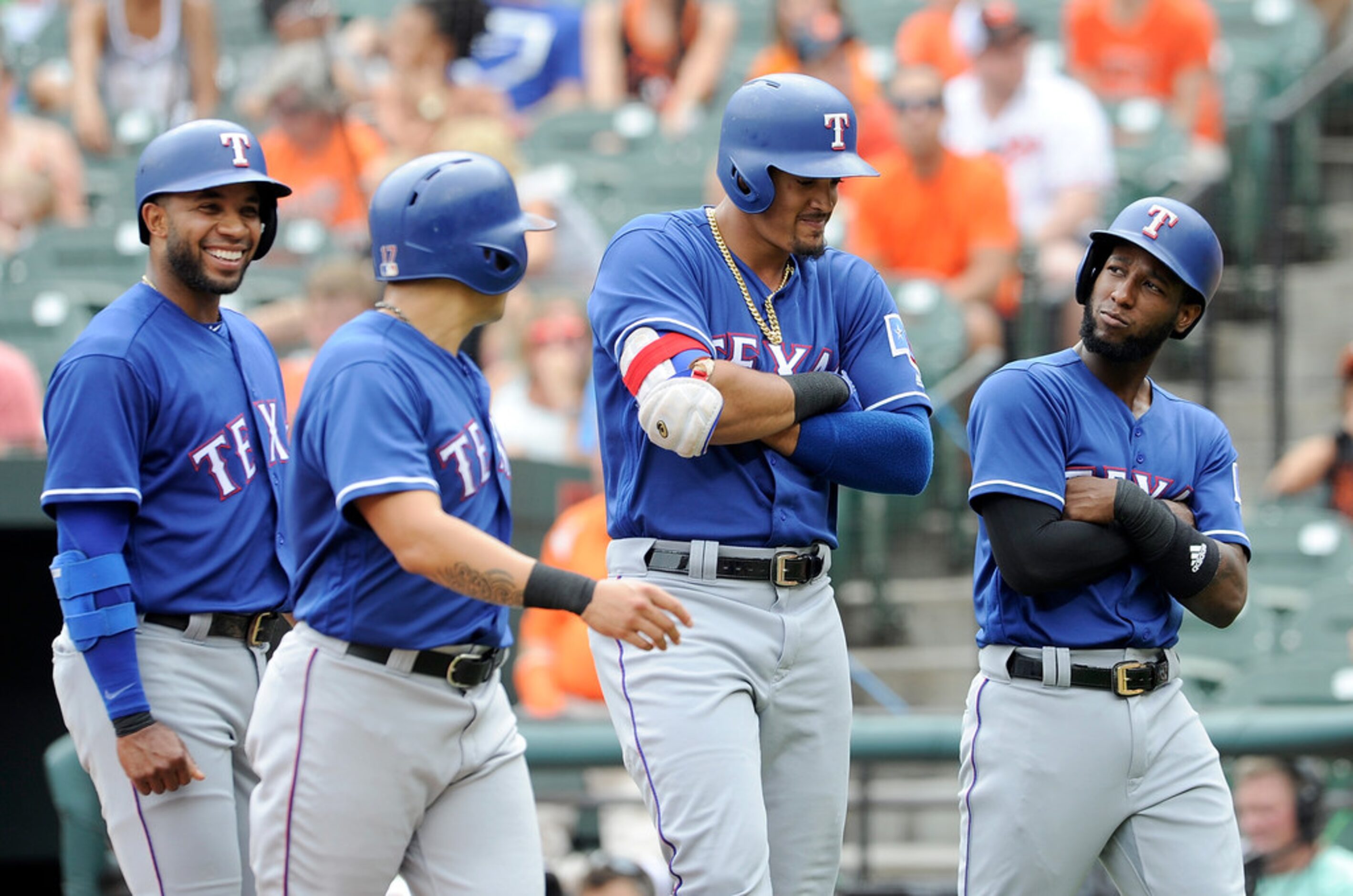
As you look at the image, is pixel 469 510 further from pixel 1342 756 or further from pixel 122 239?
pixel 122 239

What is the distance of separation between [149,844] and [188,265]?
118cm

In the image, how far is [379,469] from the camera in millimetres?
2943

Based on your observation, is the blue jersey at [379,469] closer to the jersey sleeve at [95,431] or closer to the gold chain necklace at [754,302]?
the jersey sleeve at [95,431]

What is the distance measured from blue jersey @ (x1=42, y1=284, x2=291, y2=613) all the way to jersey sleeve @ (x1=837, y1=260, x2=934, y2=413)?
3.94ft

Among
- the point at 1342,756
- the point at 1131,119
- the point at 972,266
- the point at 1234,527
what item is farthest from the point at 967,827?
the point at 1131,119

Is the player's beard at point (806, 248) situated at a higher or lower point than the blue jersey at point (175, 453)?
higher

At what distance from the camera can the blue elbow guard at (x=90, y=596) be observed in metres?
3.27

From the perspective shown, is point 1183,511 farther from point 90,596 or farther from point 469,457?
point 90,596

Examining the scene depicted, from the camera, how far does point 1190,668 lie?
606 centimetres

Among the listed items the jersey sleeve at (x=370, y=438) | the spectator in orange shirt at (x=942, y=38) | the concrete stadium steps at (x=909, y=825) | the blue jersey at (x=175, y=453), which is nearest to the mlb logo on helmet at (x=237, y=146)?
the blue jersey at (x=175, y=453)

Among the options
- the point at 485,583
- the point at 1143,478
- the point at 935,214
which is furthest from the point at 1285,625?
the point at 485,583

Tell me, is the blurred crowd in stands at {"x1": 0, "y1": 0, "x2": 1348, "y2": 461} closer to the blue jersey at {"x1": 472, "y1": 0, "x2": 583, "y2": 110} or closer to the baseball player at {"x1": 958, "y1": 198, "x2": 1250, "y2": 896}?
the blue jersey at {"x1": 472, "y1": 0, "x2": 583, "y2": 110}

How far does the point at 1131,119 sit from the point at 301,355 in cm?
439

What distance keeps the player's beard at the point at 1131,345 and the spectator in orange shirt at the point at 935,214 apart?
369 cm
